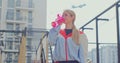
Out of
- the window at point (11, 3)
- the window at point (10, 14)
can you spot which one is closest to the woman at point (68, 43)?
the window at point (10, 14)

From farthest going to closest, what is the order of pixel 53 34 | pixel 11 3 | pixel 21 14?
pixel 21 14
pixel 11 3
pixel 53 34

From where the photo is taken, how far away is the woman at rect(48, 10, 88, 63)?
1.74 meters

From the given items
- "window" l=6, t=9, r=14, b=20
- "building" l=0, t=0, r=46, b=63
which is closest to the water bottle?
"building" l=0, t=0, r=46, b=63

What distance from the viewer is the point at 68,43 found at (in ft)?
5.76

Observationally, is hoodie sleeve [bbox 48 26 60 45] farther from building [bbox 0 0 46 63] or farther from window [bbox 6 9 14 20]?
window [bbox 6 9 14 20]

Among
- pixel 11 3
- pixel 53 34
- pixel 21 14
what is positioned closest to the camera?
pixel 53 34

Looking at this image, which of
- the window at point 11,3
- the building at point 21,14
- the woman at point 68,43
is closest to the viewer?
the woman at point 68,43

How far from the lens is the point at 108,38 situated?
11.3ft

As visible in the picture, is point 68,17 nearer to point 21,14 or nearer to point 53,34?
point 53,34

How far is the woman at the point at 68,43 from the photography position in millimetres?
1735

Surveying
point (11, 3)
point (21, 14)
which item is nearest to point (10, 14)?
point (11, 3)

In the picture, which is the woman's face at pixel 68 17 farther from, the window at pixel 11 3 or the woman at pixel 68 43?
the window at pixel 11 3

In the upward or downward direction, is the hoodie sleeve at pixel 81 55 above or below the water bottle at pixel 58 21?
below

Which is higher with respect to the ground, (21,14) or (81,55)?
(21,14)
